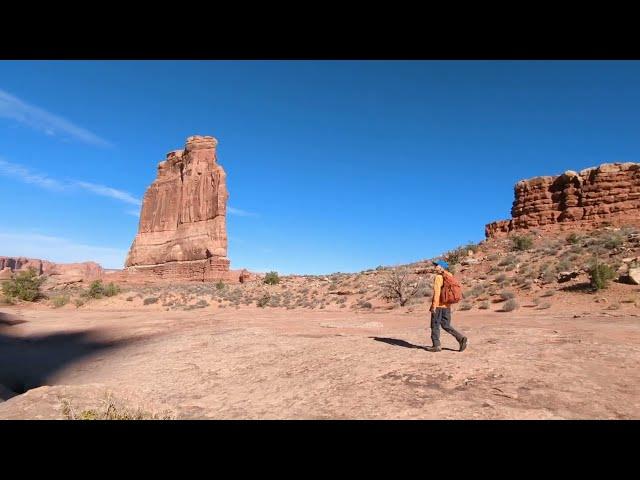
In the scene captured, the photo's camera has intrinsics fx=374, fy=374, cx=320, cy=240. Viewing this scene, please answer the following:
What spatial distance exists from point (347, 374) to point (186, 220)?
60.8 metres

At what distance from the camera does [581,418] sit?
3818 mm

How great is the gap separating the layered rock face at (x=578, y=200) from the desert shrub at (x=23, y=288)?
141ft

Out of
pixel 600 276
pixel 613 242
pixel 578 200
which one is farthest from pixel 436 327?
pixel 578 200

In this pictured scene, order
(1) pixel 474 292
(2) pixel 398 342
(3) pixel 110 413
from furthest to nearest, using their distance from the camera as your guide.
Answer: (1) pixel 474 292, (2) pixel 398 342, (3) pixel 110 413

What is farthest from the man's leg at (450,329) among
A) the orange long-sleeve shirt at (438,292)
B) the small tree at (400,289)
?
the small tree at (400,289)

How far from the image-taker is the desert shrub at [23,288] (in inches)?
1113

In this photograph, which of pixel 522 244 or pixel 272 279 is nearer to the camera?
pixel 522 244

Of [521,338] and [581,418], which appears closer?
[581,418]

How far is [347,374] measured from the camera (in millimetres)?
5969

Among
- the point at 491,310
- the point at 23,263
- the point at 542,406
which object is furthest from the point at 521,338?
the point at 23,263

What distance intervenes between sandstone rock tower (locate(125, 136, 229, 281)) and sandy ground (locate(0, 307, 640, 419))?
45.4 m

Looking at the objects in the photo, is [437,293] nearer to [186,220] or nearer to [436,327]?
[436,327]
